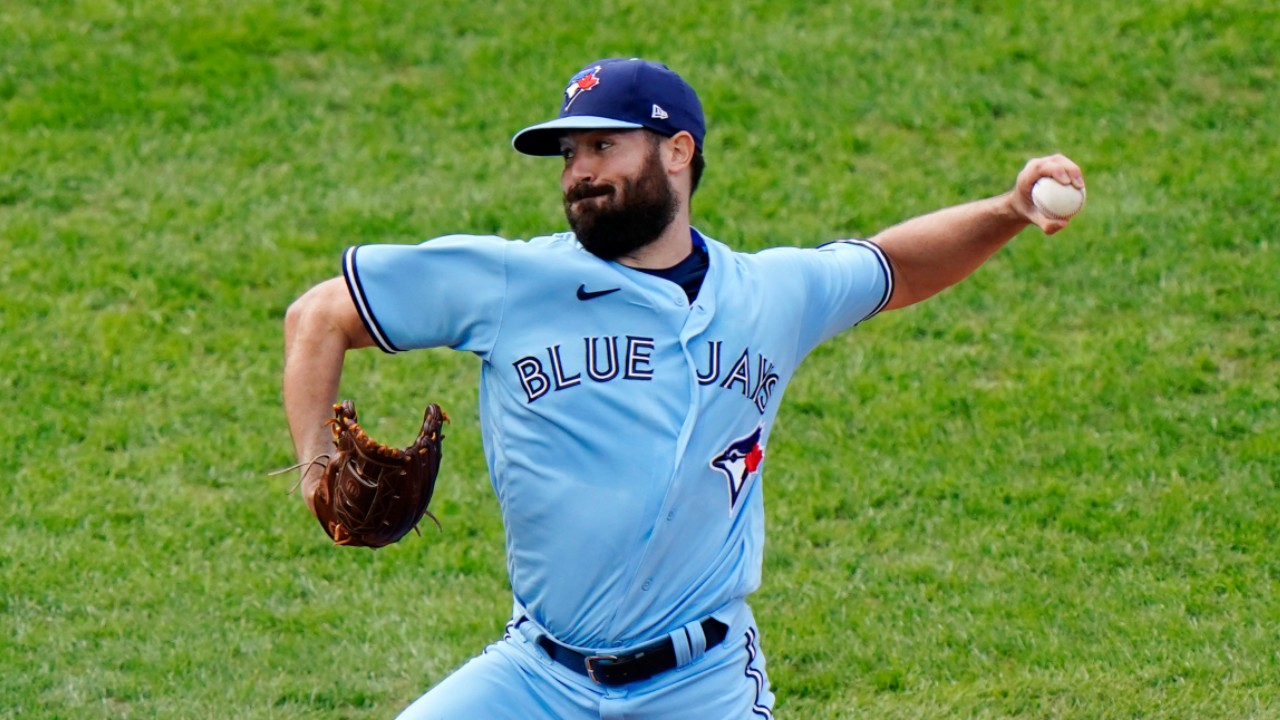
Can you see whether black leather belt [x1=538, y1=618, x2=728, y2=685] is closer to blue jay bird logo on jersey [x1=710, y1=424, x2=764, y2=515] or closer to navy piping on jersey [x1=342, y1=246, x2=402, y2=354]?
blue jay bird logo on jersey [x1=710, y1=424, x2=764, y2=515]

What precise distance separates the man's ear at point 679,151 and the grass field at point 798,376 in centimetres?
242

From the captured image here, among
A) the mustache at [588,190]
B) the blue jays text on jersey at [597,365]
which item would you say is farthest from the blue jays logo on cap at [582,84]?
the blue jays text on jersey at [597,365]

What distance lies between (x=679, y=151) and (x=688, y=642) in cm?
122

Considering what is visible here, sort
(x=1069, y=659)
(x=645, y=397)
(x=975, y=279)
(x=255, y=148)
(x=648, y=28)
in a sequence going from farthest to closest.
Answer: (x=648, y=28) → (x=255, y=148) → (x=975, y=279) → (x=1069, y=659) → (x=645, y=397)

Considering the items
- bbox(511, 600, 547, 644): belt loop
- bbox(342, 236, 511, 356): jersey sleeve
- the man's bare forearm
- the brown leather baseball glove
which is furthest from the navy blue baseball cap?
bbox(511, 600, 547, 644): belt loop

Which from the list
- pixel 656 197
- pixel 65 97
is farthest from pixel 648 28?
pixel 656 197

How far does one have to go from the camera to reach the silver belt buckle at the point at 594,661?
4125mm

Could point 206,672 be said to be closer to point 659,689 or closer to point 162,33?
point 659,689

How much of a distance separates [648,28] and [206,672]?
5972 millimetres

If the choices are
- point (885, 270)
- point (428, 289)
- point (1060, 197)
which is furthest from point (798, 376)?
point (428, 289)

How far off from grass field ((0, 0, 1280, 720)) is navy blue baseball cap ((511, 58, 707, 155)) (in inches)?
100

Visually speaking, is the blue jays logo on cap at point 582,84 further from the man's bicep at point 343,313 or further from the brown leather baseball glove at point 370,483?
the brown leather baseball glove at point 370,483

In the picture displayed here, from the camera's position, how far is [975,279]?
8.89 m

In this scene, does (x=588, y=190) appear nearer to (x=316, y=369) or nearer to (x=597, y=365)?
(x=597, y=365)
